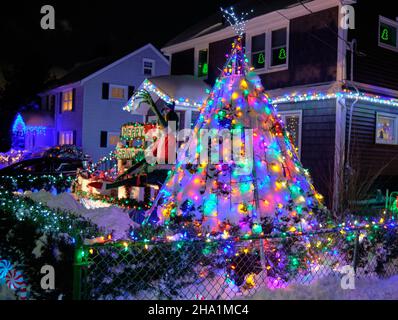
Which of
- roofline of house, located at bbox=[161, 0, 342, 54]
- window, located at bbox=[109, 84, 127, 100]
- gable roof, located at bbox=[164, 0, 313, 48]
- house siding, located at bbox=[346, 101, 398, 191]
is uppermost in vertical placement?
gable roof, located at bbox=[164, 0, 313, 48]

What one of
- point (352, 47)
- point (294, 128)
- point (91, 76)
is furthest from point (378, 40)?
point (91, 76)

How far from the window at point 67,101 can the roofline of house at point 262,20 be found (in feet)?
44.1

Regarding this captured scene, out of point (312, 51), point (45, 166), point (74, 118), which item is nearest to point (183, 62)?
point (312, 51)

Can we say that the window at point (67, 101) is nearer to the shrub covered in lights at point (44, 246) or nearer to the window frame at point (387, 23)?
the window frame at point (387, 23)

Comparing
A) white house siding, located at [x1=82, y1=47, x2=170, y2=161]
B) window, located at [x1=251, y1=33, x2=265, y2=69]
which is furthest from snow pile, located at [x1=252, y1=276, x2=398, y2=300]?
white house siding, located at [x1=82, y1=47, x2=170, y2=161]

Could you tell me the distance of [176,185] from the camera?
698cm

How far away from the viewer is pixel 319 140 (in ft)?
43.9

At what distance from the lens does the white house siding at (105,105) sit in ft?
94.6

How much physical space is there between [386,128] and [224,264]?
11.8m

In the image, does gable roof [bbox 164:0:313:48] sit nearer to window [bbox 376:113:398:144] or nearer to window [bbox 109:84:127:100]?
window [bbox 376:113:398:144]

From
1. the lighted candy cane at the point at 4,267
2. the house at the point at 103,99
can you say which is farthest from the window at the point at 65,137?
the lighted candy cane at the point at 4,267

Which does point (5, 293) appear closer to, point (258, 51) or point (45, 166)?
point (258, 51)

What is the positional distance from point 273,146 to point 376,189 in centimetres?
837

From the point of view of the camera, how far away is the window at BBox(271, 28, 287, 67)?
14701 millimetres
